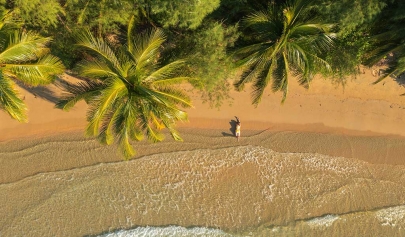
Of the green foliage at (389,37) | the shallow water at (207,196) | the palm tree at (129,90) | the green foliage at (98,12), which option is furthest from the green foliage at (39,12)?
the green foliage at (389,37)

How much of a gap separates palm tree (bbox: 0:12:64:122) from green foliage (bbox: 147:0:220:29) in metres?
3.43

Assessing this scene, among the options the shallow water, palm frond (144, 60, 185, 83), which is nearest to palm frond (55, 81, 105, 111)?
palm frond (144, 60, 185, 83)

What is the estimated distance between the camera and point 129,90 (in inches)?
370

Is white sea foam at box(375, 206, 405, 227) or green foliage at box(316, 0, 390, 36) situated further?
white sea foam at box(375, 206, 405, 227)

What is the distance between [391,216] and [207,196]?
22.7 ft

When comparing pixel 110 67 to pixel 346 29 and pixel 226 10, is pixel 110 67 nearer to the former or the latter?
pixel 226 10

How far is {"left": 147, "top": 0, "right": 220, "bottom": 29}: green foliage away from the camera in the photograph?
8.79m

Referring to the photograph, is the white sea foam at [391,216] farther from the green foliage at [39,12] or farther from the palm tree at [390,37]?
the green foliage at [39,12]

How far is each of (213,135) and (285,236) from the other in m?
4.51

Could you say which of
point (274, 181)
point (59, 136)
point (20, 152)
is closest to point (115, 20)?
point (59, 136)

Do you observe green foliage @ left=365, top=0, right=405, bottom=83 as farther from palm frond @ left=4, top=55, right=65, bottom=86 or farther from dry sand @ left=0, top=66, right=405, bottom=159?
palm frond @ left=4, top=55, right=65, bottom=86

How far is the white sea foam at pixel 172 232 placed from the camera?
462 inches

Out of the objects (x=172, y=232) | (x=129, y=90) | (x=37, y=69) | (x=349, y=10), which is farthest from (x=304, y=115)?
(x=37, y=69)

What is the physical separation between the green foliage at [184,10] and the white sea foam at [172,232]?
7.07 meters
